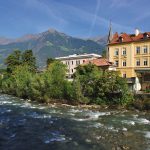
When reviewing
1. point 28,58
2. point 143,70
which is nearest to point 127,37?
point 143,70

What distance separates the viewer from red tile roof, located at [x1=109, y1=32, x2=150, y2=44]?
77.4 m

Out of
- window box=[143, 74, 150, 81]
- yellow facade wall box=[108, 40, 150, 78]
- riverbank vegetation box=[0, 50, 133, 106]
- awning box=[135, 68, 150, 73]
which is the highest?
yellow facade wall box=[108, 40, 150, 78]

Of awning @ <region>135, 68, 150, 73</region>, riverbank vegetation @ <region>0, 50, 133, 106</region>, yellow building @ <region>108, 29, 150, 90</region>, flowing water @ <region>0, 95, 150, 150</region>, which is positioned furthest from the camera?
yellow building @ <region>108, 29, 150, 90</region>

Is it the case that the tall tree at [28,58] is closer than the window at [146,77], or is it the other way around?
the window at [146,77]

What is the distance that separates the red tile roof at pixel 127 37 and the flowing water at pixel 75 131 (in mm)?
33846

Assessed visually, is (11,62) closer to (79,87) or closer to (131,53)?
(131,53)

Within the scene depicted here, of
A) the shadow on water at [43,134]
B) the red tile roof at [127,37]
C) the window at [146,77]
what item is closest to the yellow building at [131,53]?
the red tile roof at [127,37]

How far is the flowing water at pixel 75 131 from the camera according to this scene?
28.6 m

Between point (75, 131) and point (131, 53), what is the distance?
48757 mm

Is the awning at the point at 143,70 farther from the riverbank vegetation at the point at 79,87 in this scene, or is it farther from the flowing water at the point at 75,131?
the flowing water at the point at 75,131

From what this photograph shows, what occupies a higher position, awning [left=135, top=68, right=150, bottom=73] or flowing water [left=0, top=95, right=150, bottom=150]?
awning [left=135, top=68, right=150, bottom=73]

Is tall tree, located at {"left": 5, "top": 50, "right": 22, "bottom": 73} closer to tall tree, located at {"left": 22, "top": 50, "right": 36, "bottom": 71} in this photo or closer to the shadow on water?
tall tree, located at {"left": 22, "top": 50, "right": 36, "bottom": 71}

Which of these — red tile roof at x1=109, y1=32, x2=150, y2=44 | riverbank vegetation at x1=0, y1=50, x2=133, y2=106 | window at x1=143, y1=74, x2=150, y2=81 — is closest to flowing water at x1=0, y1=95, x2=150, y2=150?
riverbank vegetation at x1=0, y1=50, x2=133, y2=106

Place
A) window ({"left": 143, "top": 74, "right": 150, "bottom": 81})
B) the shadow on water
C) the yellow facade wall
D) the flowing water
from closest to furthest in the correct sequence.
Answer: the shadow on water, the flowing water, window ({"left": 143, "top": 74, "right": 150, "bottom": 81}), the yellow facade wall
